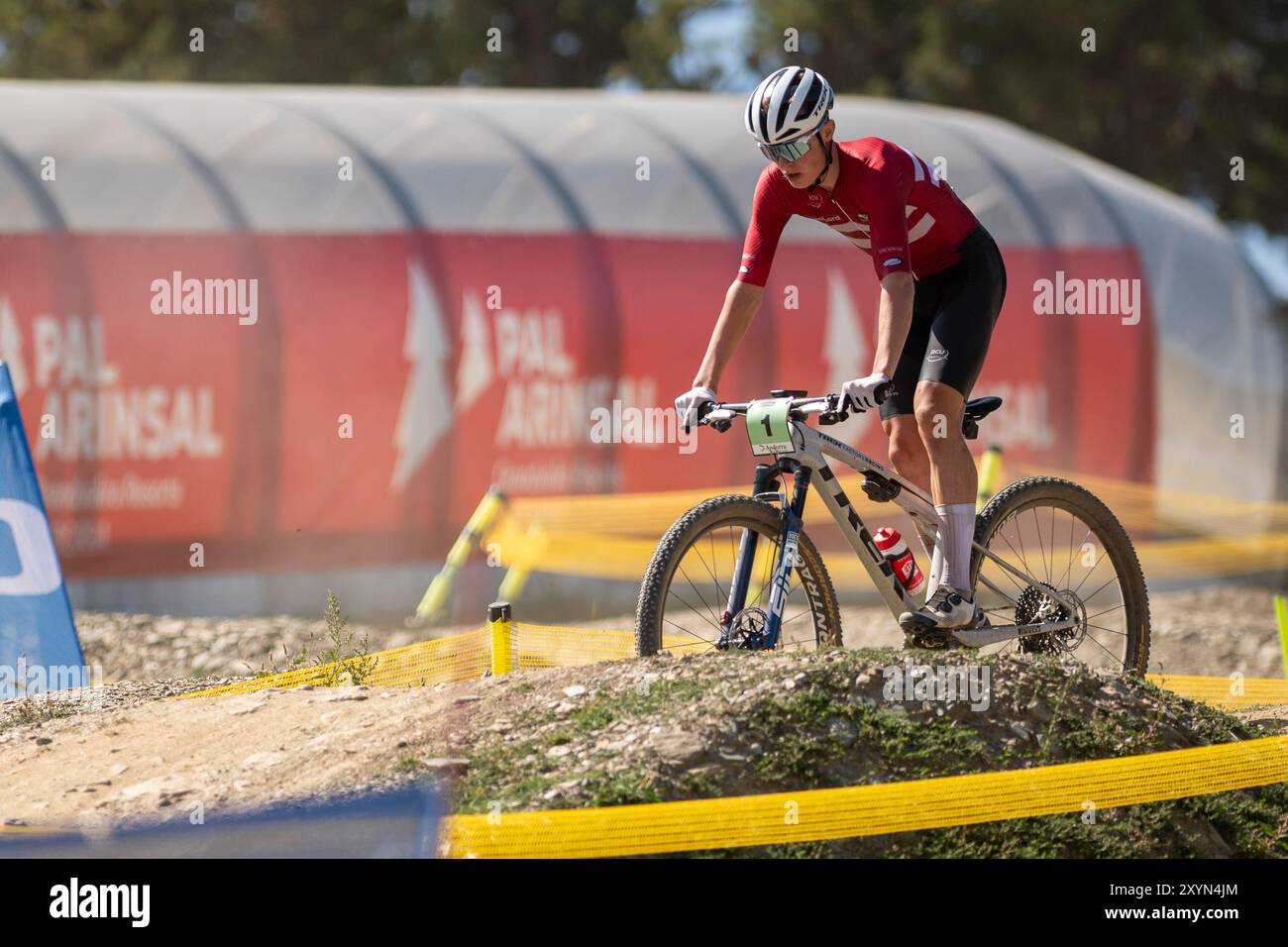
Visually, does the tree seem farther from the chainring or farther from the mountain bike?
the chainring

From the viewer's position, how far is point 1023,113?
2716 cm

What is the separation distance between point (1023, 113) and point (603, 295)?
16.5 meters

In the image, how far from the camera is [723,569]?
5.94m

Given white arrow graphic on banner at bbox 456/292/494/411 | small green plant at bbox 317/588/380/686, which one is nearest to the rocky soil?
small green plant at bbox 317/588/380/686

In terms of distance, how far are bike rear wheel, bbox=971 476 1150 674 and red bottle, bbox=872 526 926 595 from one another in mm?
314

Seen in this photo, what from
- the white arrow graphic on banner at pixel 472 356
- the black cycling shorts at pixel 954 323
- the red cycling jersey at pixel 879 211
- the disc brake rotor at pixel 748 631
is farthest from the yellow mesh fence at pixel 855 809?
the white arrow graphic on banner at pixel 472 356

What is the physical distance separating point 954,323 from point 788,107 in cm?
104

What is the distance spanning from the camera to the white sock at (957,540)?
5859 millimetres

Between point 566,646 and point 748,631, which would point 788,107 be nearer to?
point 748,631

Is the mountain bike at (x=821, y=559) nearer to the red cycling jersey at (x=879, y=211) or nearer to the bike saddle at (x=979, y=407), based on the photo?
the bike saddle at (x=979, y=407)

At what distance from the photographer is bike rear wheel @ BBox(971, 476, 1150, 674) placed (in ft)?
20.3

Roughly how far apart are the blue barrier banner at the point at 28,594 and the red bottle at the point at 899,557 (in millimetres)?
3343

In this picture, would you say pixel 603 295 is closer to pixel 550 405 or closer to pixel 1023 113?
pixel 550 405
